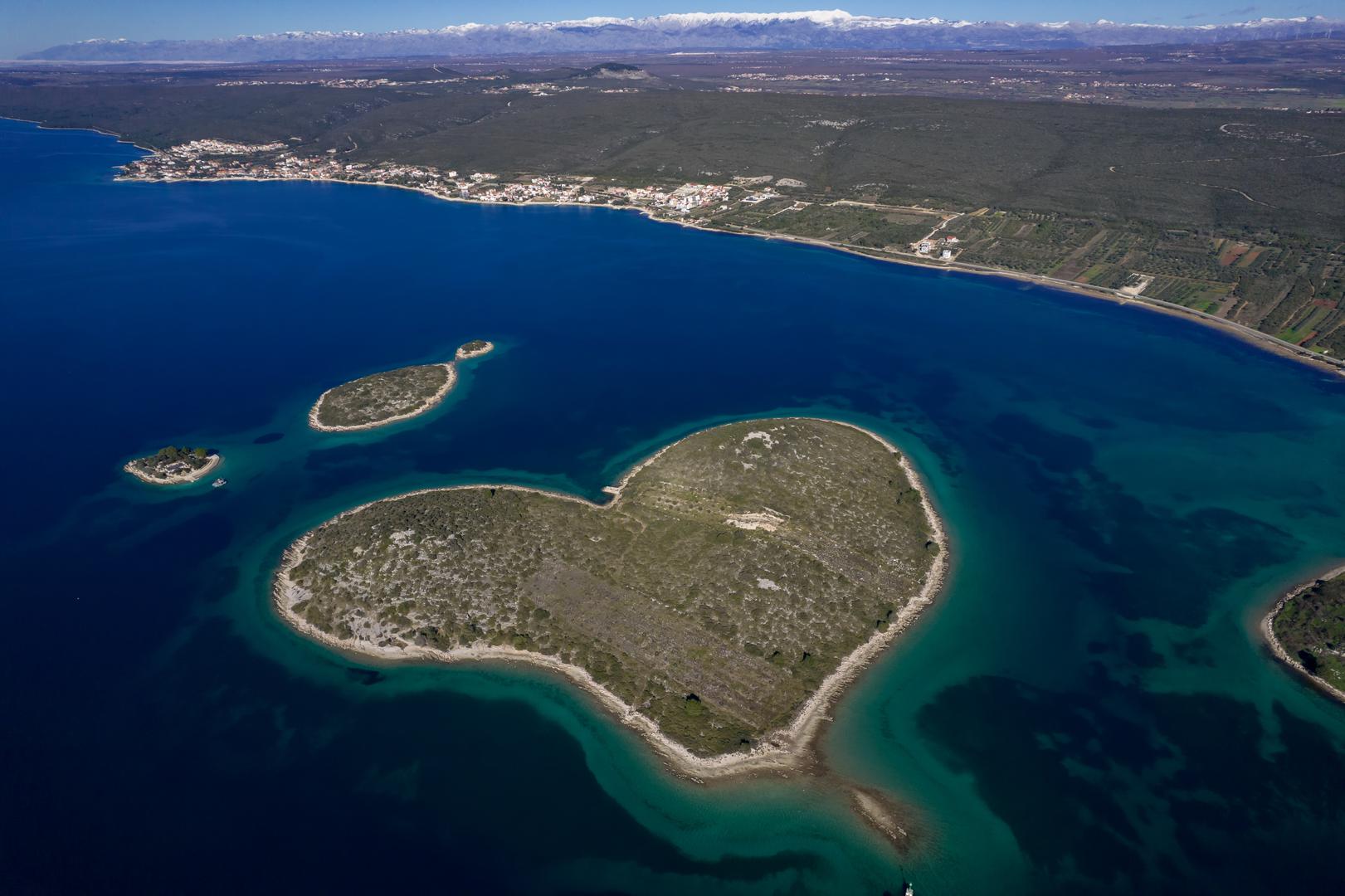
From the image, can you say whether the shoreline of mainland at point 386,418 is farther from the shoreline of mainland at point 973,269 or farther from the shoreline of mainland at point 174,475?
the shoreline of mainland at point 973,269

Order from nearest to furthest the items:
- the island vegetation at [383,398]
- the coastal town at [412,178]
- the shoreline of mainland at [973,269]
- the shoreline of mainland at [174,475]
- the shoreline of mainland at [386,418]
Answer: the shoreline of mainland at [174,475] < the shoreline of mainland at [386,418] < the island vegetation at [383,398] < the shoreline of mainland at [973,269] < the coastal town at [412,178]

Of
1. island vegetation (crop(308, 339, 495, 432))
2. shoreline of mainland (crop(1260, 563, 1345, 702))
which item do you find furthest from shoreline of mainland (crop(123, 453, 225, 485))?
shoreline of mainland (crop(1260, 563, 1345, 702))

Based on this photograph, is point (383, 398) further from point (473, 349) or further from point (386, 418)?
point (473, 349)

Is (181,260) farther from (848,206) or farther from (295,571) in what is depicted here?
(848,206)

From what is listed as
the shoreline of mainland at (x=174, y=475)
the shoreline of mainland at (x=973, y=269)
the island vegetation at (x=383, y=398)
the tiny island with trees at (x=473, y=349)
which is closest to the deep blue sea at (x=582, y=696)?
the shoreline of mainland at (x=174, y=475)

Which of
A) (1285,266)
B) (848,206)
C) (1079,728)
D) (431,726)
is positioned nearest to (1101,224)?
(1285,266)

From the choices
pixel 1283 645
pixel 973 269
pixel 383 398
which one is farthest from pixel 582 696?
pixel 973 269

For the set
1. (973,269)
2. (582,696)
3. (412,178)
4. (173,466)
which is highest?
(412,178)
